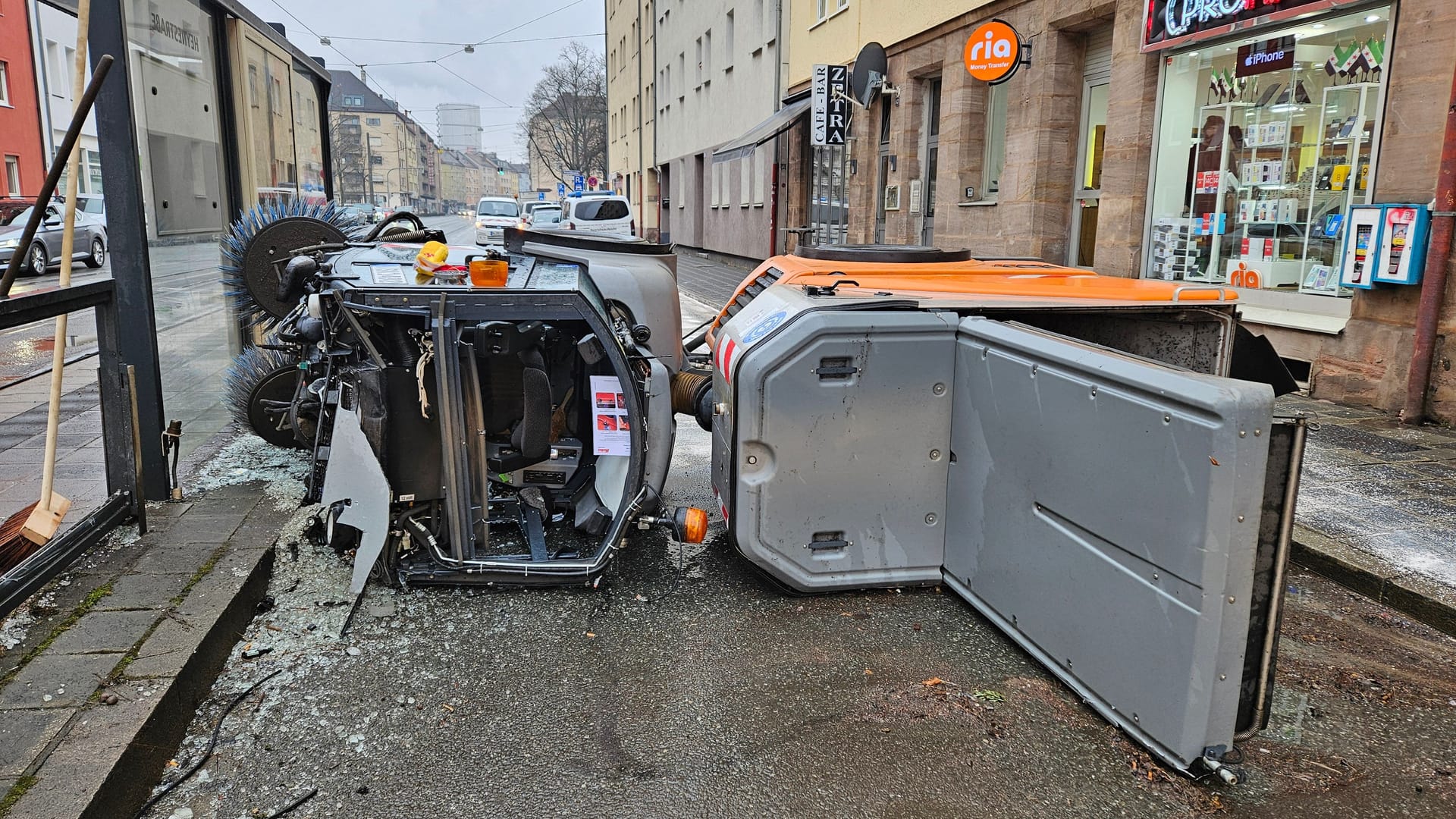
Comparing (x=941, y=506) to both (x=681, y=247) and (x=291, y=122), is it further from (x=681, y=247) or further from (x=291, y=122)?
(x=681, y=247)

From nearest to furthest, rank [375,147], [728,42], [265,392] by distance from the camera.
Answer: [265,392] → [728,42] → [375,147]

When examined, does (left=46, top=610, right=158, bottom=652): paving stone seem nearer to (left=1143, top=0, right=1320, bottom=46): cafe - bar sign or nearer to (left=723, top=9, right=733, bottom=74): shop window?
(left=1143, top=0, right=1320, bottom=46): cafe - bar sign

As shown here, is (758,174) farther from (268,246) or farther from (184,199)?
(268,246)

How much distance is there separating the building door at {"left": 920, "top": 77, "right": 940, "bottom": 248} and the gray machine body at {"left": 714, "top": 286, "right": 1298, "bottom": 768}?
10655 mm

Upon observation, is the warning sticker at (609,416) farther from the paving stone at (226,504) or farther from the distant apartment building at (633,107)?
the distant apartment building at (633,107)

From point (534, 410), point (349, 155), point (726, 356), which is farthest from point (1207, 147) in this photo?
point (349, 155)

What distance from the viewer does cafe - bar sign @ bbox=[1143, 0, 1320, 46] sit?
7973 mm

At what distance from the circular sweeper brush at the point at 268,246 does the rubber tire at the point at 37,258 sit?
537 inches

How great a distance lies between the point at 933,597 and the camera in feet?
13.1

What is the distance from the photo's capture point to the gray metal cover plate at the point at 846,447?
3699 millimetres

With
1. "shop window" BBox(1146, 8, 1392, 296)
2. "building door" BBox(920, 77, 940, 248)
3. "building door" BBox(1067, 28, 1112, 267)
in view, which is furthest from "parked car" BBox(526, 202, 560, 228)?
"shop window" BBox(1146, 8, 1392, 296)

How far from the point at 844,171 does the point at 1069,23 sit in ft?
24.4

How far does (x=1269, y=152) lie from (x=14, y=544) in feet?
29.6

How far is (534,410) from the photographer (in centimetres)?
394
